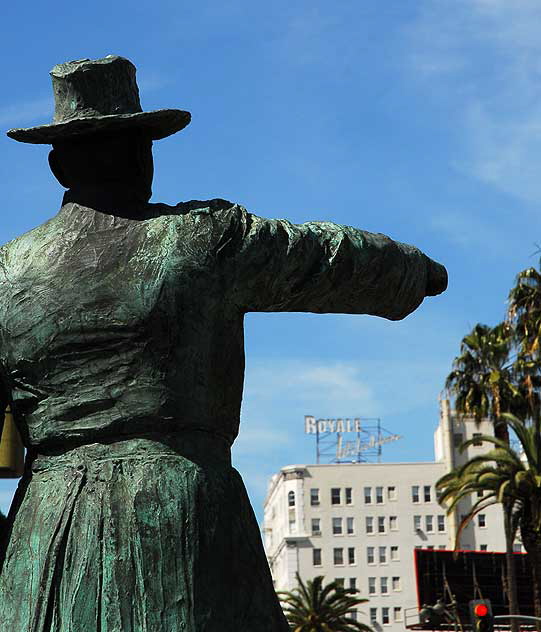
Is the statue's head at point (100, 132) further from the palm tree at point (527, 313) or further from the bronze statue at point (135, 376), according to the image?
the palm tree at point (527, 313)

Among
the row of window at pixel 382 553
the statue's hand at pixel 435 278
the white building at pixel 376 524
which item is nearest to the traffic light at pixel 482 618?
the statue's hand at pixel 435 278

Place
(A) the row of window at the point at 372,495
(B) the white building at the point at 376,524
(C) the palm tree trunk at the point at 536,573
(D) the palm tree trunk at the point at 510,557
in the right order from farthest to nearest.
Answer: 1. (A) the row of window at the point at 372,495
2. (B) the white building at the point at 376,524
3. (D) the palm tree trunk at the point at 510,557
4. (C) the palm tree trunk at the point at 536,573

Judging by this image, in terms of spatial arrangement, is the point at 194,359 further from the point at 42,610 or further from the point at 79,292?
the point at 42,610

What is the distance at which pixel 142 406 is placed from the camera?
3.75 meters

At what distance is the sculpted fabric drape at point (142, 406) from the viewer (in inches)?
145

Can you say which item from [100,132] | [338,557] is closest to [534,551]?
[100,132]

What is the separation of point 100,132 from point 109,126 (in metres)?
0.07

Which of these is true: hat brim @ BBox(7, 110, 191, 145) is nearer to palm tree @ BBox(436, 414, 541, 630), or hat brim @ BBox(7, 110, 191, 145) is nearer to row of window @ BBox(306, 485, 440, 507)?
palm tree @ BBox(436, 414, 541, 630)

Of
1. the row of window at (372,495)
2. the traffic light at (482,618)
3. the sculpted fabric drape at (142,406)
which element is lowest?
the sculpted fabric drape at (142,406)

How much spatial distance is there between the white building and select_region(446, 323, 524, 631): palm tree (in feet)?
186

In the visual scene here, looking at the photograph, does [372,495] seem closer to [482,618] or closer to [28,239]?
[482,618]

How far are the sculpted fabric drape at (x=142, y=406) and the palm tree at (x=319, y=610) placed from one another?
63.9 metres

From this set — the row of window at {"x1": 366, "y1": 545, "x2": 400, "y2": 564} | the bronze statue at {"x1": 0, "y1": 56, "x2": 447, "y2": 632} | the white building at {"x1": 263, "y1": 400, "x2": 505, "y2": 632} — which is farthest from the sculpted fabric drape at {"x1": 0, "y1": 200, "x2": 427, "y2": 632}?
the row of window at {"x1": 366, "y1": 545, "x2": 400, "y2": 564}

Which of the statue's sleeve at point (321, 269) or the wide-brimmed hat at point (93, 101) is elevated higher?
the wide-brimmed hat at point (93, 101)
